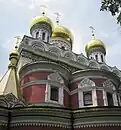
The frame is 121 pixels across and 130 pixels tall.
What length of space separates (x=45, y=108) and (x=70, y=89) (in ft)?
13.6

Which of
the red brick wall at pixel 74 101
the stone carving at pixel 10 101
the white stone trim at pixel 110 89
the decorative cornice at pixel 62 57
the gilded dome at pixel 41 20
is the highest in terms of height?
the gilded dome at pixel 41 20

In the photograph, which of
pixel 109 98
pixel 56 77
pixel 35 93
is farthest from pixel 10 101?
pixel 109 98

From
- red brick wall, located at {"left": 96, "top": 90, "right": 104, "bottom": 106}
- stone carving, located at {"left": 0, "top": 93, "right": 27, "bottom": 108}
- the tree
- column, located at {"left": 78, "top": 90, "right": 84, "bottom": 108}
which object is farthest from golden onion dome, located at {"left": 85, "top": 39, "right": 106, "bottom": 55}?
the tree

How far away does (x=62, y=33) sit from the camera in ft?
77.5

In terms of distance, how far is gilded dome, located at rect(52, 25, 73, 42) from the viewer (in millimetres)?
23594

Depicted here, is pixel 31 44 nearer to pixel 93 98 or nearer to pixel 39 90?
pixel 39 90

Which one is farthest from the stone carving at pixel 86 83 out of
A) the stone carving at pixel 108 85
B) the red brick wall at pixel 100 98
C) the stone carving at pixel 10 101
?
the stone carving at pixel 10 101

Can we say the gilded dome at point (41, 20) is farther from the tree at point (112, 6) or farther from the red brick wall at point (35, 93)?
the tree at point (112, 6)

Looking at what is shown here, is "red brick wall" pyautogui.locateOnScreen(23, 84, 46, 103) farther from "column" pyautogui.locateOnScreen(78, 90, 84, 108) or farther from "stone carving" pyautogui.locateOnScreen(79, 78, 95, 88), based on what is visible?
"stone carving" pyautogui.locateOnScreen(79, 78, 95, 88)

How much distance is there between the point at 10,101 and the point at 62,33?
14.3 meters

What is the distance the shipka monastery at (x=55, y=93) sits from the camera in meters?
9.42

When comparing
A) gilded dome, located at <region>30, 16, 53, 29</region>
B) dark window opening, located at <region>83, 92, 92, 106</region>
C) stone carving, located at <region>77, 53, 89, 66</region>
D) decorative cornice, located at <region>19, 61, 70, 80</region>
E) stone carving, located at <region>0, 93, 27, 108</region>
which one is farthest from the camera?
gilded dome, located at <region>30, 16, 53, 29</region>

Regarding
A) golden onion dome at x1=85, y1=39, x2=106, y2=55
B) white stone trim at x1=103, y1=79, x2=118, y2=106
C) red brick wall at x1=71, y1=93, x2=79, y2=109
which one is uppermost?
golden onion dome at x1=85, y1=39, x2=106, y2=55

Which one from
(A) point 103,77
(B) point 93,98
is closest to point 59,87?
(B) point 93,98
